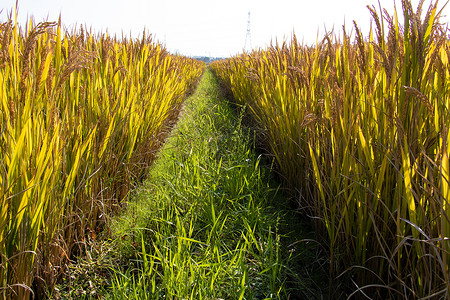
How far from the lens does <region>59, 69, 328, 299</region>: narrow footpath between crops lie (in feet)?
4.25

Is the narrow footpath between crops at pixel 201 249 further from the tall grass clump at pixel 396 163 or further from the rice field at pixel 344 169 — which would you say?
the tall grass clump at pixel 396 163

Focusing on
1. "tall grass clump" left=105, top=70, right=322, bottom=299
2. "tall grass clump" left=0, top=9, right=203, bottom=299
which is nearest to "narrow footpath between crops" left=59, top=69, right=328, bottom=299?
"tall grass clump" left=105, top=70, right=322, bottom=299

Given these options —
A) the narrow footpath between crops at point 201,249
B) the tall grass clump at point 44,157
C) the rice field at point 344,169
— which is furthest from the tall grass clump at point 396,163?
the tall grass clump at point 44,157

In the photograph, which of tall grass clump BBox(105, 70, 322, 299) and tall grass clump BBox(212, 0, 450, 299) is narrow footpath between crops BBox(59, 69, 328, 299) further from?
tall grass clump BBox(212, 0, 450, 299)

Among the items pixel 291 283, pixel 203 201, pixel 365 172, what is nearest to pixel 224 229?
pixel 203 201

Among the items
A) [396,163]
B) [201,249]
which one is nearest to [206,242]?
[201,249]

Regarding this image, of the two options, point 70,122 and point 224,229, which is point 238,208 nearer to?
point 224,229

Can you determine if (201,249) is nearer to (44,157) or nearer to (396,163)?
(44,157)

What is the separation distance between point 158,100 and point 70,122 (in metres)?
1.09

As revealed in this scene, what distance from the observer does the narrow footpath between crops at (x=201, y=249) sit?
129 cm

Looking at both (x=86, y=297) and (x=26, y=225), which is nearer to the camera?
(x=26, y=225)

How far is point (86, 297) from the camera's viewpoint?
4.34 ft

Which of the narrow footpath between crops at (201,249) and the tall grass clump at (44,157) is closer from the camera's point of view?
the tall grass clump at (44,157)

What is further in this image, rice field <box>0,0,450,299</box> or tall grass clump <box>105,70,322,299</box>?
tall grass clump <box>105,70,322,299</box>
